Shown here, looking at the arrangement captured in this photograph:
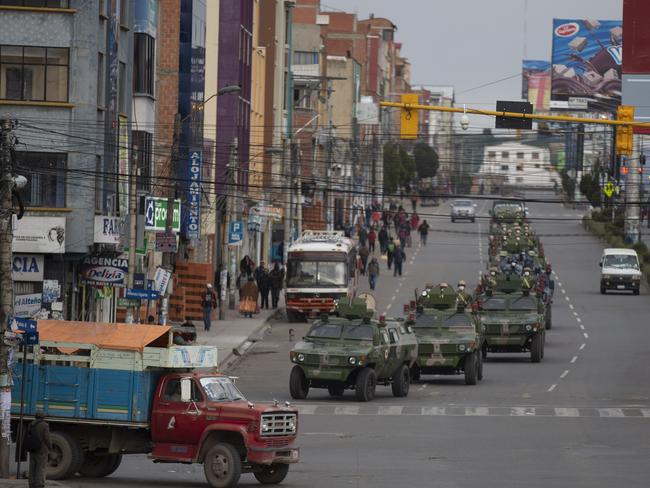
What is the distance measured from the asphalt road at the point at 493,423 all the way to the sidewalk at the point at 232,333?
1.73ft

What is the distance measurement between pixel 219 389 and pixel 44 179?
21.0 meters

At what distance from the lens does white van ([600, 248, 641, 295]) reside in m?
72.9

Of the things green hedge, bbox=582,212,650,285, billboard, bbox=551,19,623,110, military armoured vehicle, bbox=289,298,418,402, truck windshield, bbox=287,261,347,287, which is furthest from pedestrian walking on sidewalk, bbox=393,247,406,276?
billboard, bbox=551,19,623,110

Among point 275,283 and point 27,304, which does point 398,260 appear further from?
point 27,304

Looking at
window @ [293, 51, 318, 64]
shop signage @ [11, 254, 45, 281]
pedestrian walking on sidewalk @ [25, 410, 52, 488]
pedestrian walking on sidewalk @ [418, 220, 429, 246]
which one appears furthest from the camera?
window @ [293, 51, 318, 64]

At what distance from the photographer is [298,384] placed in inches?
1451

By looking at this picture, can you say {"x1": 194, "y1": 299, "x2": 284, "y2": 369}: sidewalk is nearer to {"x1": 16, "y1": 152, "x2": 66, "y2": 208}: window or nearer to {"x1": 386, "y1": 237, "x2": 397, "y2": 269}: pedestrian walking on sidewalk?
{"x1": 16, "y1": 152, "x2": 66, "y2": 208}: window

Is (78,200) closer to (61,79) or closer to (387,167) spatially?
(61,79)

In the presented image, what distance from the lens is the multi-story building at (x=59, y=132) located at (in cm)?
4384

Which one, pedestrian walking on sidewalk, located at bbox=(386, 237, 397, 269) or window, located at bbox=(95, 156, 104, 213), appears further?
pedestrian walking on sidewalk, located at bbox=(386, 237, 397, 269)

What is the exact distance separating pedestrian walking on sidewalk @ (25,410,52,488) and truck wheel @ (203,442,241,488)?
2.24 meters

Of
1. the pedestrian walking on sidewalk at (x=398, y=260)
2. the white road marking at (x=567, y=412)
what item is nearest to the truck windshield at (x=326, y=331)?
the white road marking at (x=567, y=412)

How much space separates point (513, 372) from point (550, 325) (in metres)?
13.9

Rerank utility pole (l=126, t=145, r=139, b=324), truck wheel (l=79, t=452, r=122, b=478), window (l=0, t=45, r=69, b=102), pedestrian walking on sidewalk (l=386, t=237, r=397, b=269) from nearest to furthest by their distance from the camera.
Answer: truck wheel (l=79, t=452, r=122, b=478)
utility pole (l=126, t=145, r=139, b=324)
window (l=0, t=45, r=69, b=102)
pedestrian walking on sidewalk (l=386, t=237, r=397, b=269)
